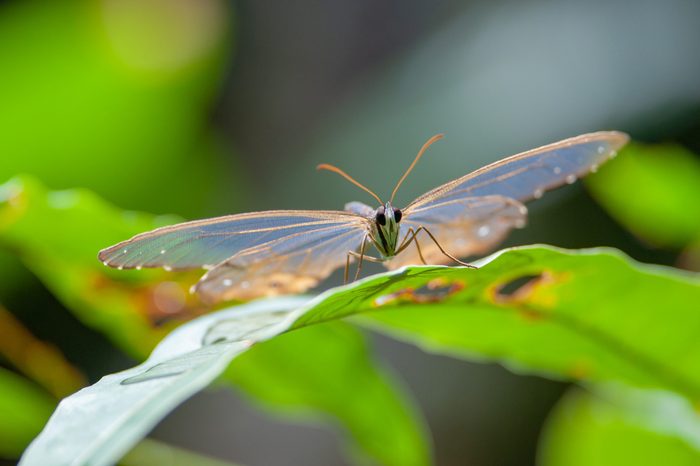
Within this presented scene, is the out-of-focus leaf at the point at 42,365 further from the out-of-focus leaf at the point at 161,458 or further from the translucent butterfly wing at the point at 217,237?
the translucent butterfly wing at the point at 217,237

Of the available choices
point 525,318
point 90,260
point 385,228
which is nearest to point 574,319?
point 525,318

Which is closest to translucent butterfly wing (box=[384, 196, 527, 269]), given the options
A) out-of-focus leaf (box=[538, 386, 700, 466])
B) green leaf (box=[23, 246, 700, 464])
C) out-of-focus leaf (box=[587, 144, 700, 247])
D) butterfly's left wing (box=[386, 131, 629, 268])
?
butterfly's left wing (box=[386, 131, 629, 268])

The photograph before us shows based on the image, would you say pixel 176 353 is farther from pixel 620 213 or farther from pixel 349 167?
pixel 349 167

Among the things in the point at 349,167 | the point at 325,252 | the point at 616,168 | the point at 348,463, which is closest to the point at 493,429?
the point at 348,463

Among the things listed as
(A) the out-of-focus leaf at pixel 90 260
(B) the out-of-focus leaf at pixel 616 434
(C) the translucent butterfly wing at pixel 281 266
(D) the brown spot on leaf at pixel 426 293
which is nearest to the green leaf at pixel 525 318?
(D) the brown spot on leaf at pixel 426 293

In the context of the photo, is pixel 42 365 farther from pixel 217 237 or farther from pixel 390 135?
pixel 390 135
